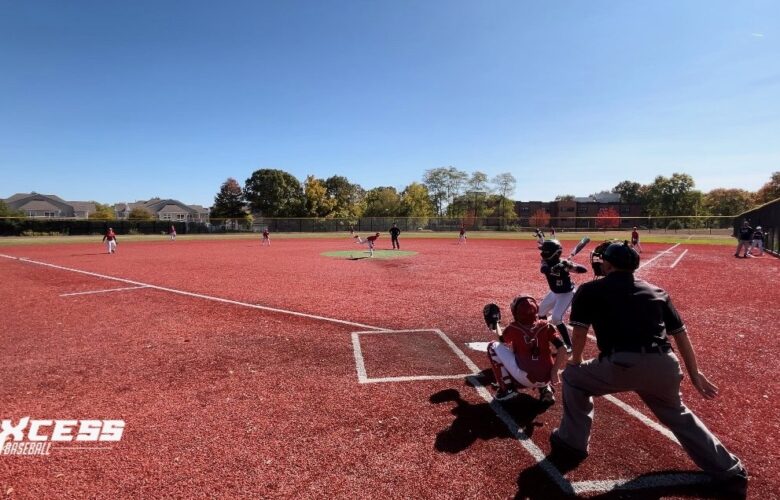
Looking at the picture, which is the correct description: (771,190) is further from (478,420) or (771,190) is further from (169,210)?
(169,210)

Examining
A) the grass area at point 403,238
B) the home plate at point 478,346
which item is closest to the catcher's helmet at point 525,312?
the home plate at point 478,346

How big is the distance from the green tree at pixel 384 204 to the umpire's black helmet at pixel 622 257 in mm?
86912

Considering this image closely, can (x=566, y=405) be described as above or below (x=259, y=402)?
above

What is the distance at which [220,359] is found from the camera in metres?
6.40

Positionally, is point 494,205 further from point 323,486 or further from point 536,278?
point 323,486

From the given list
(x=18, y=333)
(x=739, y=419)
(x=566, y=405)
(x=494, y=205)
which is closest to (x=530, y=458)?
(x=566, y=405)

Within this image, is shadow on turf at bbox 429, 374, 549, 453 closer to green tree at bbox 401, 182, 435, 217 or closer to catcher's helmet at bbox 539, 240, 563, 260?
catcher's helmet at bbox 539, 240, 563, 260

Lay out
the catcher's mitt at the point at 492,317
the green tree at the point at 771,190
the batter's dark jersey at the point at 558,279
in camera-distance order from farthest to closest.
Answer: the green tree at the point at 771,190, the batter's dark jersey at the point at 558,279, the catcher's mitt at the point at 492,317

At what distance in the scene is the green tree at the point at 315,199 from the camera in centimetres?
8075

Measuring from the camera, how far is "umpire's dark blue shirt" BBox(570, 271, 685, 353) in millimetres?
3105

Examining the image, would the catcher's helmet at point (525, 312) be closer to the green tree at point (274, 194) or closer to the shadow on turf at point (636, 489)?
the shadow on turf at point (636, 489)

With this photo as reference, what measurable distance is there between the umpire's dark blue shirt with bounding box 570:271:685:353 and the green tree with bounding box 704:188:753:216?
132 m

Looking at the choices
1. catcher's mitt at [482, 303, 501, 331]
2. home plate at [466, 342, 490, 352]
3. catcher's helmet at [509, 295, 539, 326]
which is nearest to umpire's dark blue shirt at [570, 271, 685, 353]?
catcher's helmet at [509, 295, 539, 326]

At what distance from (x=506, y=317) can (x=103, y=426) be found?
25.5 feet
